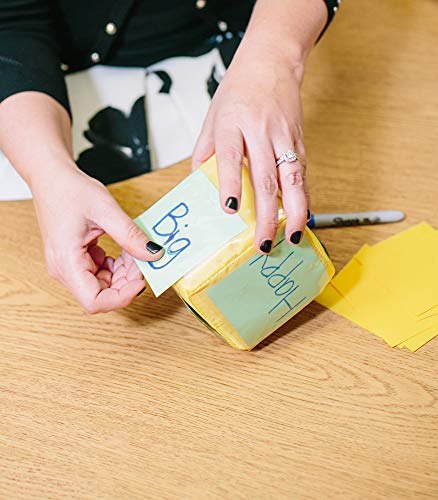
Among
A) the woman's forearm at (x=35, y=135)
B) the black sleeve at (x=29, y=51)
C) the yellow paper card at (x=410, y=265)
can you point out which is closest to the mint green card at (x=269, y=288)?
the yellow paper card at (x=410, y=265)

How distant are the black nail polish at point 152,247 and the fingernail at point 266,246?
11 centimetres

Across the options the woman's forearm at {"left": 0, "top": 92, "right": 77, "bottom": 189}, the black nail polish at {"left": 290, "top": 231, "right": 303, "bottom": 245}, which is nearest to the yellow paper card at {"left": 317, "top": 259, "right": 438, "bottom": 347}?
the black nail polish at {"left": 290, "top": 231, "right": 303, "bottom": 245}

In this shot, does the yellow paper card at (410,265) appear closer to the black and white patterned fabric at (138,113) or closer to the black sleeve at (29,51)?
the black and white patterned fabric at (138,113)

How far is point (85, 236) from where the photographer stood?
75 centimetres

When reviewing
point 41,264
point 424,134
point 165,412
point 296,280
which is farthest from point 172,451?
point 424,134

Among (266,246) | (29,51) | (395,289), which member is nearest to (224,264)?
(266,246)

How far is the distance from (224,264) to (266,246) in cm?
5

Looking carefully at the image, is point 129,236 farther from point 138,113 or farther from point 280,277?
point 138,113

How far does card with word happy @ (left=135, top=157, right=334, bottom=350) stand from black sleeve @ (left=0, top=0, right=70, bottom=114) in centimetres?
31

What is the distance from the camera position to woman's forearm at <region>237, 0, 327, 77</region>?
0.83 m

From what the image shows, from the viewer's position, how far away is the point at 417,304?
0.78 m

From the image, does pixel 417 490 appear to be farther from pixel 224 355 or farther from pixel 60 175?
pixel 60 175

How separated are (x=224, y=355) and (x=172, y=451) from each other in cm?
13

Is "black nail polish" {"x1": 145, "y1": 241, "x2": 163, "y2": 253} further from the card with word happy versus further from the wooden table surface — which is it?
the wooden table surface
